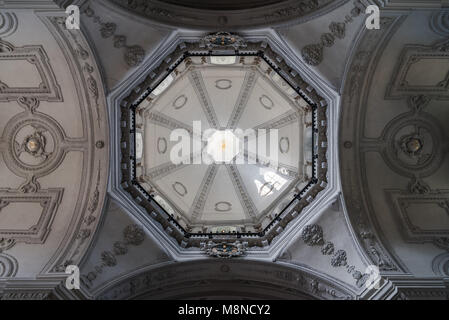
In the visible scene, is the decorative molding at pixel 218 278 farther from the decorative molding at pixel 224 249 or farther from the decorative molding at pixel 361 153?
the decorative molding at pixel 361 153

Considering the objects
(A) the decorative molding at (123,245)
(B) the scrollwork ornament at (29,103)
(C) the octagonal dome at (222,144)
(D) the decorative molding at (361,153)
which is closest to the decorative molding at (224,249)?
(C) the octagonal dome at (222,144)

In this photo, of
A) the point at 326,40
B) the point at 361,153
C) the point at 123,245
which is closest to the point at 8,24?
the point at 123,245

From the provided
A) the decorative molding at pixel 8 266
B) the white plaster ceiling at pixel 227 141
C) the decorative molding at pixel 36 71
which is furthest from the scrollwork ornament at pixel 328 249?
the decorative molding at pixel 36 71

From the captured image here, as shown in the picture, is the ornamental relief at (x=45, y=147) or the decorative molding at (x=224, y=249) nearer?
the ornamental relief at (x=45, y=147)

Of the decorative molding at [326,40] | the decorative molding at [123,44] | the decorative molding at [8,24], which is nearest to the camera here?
the decorative molding at [8,24]

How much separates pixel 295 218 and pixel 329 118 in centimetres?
387

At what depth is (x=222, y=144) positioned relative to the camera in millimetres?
20328

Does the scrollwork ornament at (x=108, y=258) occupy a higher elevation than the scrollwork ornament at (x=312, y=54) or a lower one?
Result: lower

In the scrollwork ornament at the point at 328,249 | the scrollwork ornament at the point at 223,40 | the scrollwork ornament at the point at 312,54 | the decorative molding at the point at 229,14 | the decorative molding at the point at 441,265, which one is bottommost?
the decorative molding at the point at 441,265

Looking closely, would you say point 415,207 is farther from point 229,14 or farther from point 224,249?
point 229,14

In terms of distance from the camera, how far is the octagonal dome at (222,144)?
1491cm

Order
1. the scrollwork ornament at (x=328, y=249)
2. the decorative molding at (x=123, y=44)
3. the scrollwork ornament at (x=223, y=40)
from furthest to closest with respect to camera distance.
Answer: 1. the scrollwork ornament at (x=328, y=249)
2. the scrollwork ornament at (x=223, y=40)
3. the decorative molding at (x=123, y=44)

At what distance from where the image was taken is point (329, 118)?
1451cm
